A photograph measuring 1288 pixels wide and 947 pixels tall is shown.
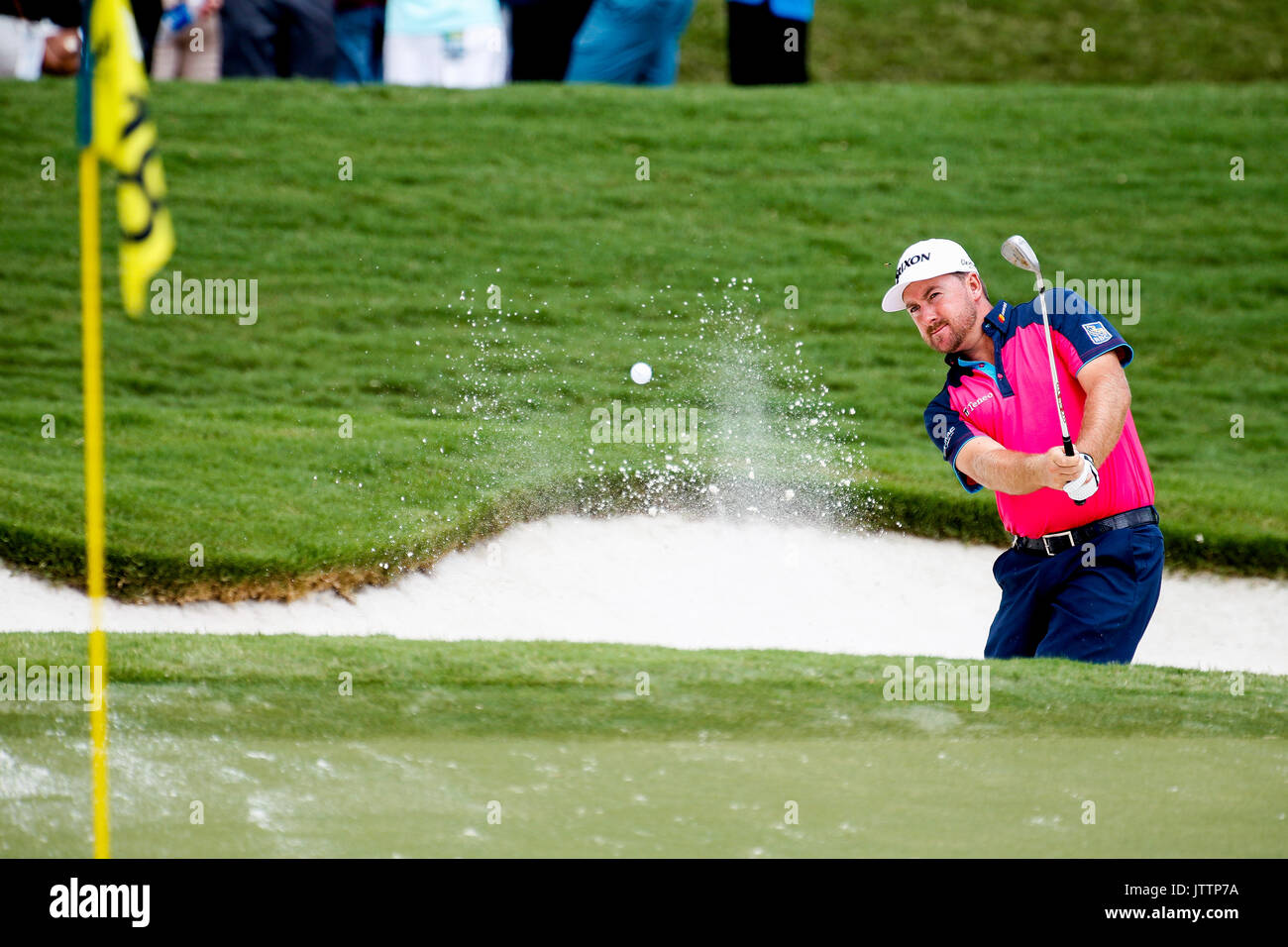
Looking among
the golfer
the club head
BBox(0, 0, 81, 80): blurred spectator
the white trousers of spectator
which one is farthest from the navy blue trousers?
BBox(0, 0, 81, 80): blurred spectator

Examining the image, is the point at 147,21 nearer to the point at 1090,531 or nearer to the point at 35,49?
the point at 35,49

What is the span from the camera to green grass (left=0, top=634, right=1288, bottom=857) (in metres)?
3.99

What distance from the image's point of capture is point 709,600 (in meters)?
8.55

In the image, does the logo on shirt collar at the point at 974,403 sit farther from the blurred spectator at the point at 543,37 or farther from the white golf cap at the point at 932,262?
the blurred spectator at the point at 543,37

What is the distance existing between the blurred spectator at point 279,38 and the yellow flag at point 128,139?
34.1 ft

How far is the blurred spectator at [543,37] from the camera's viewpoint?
48.4ft

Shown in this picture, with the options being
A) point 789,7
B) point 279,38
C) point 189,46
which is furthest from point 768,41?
point 189,46

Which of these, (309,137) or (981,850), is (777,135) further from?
(981,850)

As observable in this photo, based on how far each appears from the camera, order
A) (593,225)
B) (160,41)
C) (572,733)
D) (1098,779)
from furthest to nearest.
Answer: (160,41) < (593,225) < (572,733) < (1098,779)

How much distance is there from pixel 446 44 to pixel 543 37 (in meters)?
1.88

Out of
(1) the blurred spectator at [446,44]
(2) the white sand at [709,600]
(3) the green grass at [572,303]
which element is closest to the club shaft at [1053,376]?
(2) the white sand at [709,600]

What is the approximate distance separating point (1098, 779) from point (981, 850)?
749 millimetres
